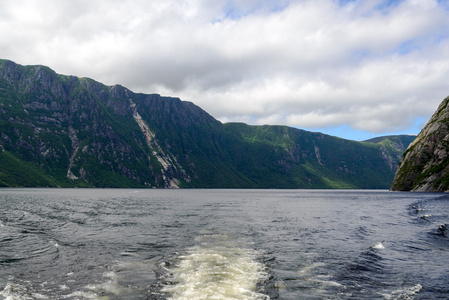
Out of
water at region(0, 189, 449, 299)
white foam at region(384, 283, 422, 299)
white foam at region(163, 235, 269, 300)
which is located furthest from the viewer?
water at region(0, 189, 449, 299)

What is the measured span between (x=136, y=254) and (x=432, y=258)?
1165 inches

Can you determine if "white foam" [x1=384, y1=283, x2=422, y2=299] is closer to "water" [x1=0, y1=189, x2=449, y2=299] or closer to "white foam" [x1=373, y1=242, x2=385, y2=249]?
"water" [x1=0, y1=189, x2=449, y2=299]

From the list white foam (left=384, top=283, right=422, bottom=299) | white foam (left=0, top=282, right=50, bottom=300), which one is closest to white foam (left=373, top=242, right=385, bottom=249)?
white foam (left=384, top=283, right=422, bottom=299)

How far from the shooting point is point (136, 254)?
3117 centimetres

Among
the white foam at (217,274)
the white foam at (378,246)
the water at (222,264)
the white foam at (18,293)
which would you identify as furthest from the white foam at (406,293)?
the white foam at (18,293)

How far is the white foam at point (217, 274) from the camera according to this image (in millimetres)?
19281

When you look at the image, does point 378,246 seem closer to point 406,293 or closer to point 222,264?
point 406,293

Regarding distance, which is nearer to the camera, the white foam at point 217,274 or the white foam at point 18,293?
the white foam at point 18,293

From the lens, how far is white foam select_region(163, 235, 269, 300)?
19.3 meters

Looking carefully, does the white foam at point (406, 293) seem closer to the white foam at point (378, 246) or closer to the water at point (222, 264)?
the water at point (222, 264)

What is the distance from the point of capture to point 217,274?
2353 cm

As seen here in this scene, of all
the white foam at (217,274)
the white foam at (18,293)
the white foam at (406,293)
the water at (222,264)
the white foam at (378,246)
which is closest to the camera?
the white foam at (18,293)

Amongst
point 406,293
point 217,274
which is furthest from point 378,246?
point 217,274

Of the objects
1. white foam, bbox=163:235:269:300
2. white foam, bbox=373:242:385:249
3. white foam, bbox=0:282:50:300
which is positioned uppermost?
white foam, bbox=0:282:50:300
